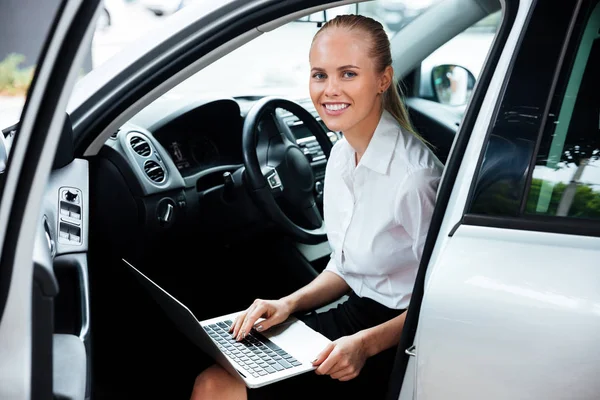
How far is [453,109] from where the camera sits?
3.25 metres

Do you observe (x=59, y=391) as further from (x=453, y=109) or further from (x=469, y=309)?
(x=453, y=109)

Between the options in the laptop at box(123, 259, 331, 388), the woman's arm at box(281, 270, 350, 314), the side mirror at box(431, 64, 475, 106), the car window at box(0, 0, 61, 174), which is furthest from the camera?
the side mirror at box(431, 64, 475, 106)

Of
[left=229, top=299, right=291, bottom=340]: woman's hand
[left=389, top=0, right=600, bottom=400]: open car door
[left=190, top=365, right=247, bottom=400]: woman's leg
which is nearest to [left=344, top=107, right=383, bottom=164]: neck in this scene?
[left=229, top=299, right=291, bottom=340]: woman's hand

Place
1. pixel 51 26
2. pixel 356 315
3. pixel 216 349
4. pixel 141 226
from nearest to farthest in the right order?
pixel 51 26 < pixel 216 349 < pixel 356 315 < pixel 141 226

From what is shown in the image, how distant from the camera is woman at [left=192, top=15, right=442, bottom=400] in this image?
1701 mm

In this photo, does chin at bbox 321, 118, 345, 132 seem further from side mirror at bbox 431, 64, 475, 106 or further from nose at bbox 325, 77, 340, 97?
side mirror at bbox 431, 64, 475, 106

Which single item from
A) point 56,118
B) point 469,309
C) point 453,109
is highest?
point 453,109

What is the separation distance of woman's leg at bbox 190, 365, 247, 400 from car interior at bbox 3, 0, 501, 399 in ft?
1.08

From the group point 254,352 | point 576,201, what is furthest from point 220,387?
point 576,201

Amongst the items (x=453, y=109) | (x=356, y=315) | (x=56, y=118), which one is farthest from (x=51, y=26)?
(x=453, y=109)

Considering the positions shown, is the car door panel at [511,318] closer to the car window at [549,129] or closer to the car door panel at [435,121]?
the car window at [549,129]

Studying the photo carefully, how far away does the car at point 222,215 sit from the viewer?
1.03 m

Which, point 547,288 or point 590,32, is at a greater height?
point 590,32

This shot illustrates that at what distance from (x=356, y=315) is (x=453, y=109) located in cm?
163
